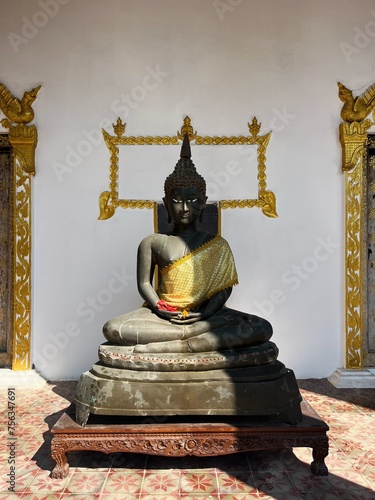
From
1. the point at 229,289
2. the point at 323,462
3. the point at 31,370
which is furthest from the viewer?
the point at 31,370

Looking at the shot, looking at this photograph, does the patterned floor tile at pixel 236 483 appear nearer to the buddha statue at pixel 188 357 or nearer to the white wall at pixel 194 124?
the buddha statue at pixel 188 357

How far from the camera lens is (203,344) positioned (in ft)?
8.17

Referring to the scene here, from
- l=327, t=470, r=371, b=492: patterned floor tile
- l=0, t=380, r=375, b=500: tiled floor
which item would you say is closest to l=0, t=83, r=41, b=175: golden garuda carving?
l=0, t=380, r=375, b=500: tiled floor

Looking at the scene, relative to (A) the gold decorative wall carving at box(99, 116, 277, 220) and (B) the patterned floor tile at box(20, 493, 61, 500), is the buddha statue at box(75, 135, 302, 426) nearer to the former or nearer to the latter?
(B) the patterned floor tile at box(20, 493, 61, 500)

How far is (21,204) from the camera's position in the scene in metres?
4.03

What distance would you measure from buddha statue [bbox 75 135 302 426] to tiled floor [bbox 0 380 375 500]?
34cm

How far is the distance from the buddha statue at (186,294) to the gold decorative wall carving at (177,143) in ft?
3.42

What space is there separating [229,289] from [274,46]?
9.08ft

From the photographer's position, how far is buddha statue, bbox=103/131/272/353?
2.54 metres

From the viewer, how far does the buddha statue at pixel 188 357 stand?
7.65 ft

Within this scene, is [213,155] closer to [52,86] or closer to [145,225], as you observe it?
[145,225]

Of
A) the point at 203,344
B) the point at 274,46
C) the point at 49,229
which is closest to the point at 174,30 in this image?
the point at 274,46

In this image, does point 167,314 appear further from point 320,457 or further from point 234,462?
point 320,457

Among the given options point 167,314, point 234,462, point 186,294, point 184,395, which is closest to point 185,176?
point 186,294
